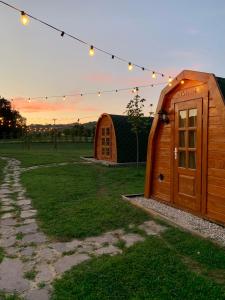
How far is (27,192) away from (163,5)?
8.23 meters

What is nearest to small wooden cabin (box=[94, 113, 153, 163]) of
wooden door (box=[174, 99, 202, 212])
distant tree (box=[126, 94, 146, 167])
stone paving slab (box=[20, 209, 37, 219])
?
distant tree (box=[126, 94, 146, 167])

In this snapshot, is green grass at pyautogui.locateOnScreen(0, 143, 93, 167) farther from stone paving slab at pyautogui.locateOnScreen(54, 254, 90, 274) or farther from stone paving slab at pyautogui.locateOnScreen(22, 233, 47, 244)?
stone paving slab at pyautogui.locateOnScreen(54, 254, 90, 274)

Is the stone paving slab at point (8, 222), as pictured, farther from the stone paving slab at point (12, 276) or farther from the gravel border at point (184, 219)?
the gravel border at point (184, 219)

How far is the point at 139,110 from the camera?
49.3ft

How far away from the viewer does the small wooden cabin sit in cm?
1845

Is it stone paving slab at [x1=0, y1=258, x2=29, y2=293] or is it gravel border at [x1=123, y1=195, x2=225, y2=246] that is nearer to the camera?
stone paving slab at [x1=0, y1=258, x2=29, y2=293]

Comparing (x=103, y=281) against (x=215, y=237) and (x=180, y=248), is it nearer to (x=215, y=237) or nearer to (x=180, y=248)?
(x=180, y=248)

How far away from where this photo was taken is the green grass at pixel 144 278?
139 inches

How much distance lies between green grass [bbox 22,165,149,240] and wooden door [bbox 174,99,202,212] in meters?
1.10

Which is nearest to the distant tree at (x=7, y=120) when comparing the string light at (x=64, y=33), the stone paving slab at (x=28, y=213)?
the string light at (x=64, y=33)

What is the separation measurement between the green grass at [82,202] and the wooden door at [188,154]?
110 centimetres

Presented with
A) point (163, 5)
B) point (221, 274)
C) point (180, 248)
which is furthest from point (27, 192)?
point (163, 5)

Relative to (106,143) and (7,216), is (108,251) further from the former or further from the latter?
(106,143)

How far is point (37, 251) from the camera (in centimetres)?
494
